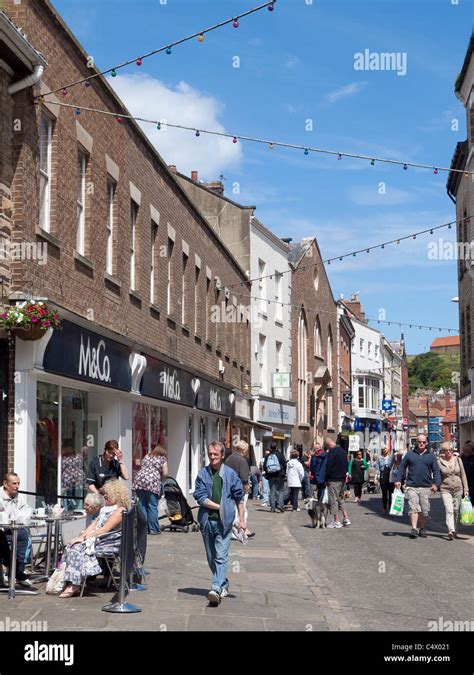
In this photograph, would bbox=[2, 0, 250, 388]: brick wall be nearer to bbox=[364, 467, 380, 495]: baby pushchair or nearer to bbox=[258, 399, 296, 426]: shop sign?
bbox=[364, 467, 380, 495]: baby pushchair

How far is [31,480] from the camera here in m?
12.1

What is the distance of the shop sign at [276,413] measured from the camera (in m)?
38.6

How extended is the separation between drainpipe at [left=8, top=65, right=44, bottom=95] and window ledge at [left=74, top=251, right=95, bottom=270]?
2862mm

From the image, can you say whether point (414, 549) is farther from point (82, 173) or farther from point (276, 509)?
point (276, 509)

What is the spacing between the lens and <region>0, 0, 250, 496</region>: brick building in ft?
39.6

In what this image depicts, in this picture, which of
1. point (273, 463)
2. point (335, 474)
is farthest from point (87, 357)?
point (273, 463)

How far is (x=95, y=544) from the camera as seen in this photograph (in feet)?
32.9

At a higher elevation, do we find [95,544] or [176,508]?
[95,544]

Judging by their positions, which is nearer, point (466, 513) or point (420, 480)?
point (466, 513)

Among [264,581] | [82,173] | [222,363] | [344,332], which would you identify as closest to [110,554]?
[264,581]

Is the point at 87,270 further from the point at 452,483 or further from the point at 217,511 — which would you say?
the point at 452,483

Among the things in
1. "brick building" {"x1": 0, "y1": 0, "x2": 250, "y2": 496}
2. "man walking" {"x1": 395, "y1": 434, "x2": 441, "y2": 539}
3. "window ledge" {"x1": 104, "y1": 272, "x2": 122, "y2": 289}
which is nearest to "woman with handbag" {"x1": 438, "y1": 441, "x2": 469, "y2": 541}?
"man walking" {"x1": 395, "y1": 434, "x2": 441, "y2": 539}

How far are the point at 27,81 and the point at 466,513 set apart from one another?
10.2 meters

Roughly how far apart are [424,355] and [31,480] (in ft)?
539
